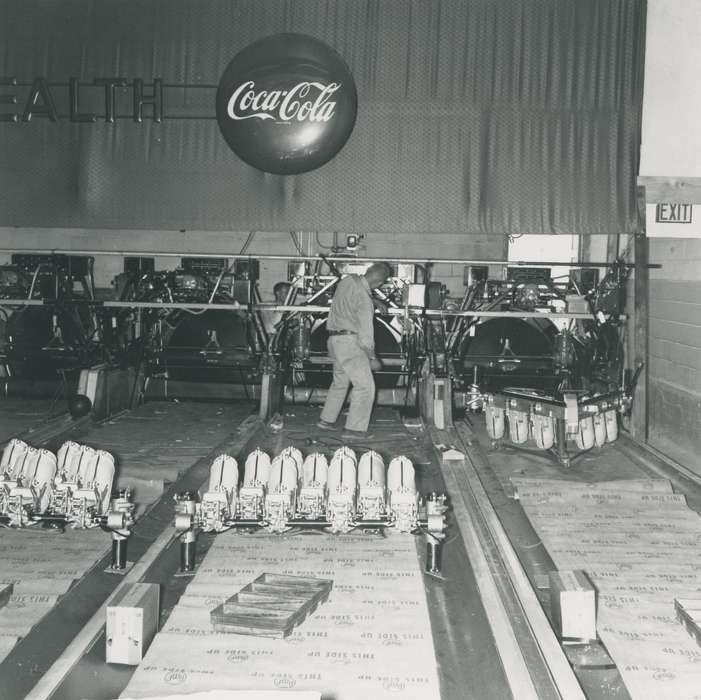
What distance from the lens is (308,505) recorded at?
12.3ft

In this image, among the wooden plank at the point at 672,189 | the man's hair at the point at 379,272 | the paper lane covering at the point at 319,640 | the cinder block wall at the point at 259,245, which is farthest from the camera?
the cinder block wall at the point at 259,245

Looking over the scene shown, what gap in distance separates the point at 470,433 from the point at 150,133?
13.6 feet

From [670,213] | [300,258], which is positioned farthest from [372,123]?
[300,258]

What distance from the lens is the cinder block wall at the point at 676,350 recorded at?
680 centimetres

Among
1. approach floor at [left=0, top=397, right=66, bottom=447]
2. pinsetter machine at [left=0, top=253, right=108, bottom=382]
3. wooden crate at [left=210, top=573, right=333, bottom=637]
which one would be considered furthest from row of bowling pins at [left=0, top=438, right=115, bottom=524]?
pinsetter machine at [left=0, top=253, right=108, bottom=382]

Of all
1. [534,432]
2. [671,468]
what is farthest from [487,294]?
[671,468]

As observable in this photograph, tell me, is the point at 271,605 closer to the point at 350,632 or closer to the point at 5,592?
the point at 350,632

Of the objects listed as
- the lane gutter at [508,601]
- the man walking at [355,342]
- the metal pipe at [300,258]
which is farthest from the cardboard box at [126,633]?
the metal pipe at [300,258]

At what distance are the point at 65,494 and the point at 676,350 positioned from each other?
5.65 meters

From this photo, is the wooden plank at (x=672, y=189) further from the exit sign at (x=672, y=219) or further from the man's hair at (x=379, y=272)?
the man's hair at (x=379, y=272)

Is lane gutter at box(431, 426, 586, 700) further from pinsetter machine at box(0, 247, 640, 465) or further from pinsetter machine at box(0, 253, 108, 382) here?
pinsetter machine at box(0, 253, 108, 382)

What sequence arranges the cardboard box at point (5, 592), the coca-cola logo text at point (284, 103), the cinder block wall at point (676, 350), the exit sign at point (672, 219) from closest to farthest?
the cardboard box at point (5, 592), the coca-cola logo text at point (284, 103), the exit sign at point (672, 219), the cinder block wall at point (676, 350)

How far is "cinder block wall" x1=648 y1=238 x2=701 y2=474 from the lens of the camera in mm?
6805

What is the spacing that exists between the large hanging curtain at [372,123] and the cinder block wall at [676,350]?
267 cm
